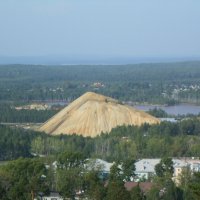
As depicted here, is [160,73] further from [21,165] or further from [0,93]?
[21,165]

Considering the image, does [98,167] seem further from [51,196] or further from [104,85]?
[104,85]

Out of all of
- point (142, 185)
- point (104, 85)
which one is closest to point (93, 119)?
point (142, 185)

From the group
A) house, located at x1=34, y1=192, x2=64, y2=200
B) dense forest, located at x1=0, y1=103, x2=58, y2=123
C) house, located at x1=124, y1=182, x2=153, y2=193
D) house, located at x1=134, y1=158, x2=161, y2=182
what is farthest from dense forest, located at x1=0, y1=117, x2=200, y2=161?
dense forest, located at x1=0, y1=103, x2=58, y2=123

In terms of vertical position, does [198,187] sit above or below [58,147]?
above

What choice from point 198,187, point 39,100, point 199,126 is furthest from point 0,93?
point 198,187

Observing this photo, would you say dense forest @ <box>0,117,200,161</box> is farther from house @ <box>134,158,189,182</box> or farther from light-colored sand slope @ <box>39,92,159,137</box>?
light-colored sand slope @ <box>39,92,159,137</box>

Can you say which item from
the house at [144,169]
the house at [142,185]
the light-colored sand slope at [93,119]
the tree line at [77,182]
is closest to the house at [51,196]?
the tree line at [77,182]
